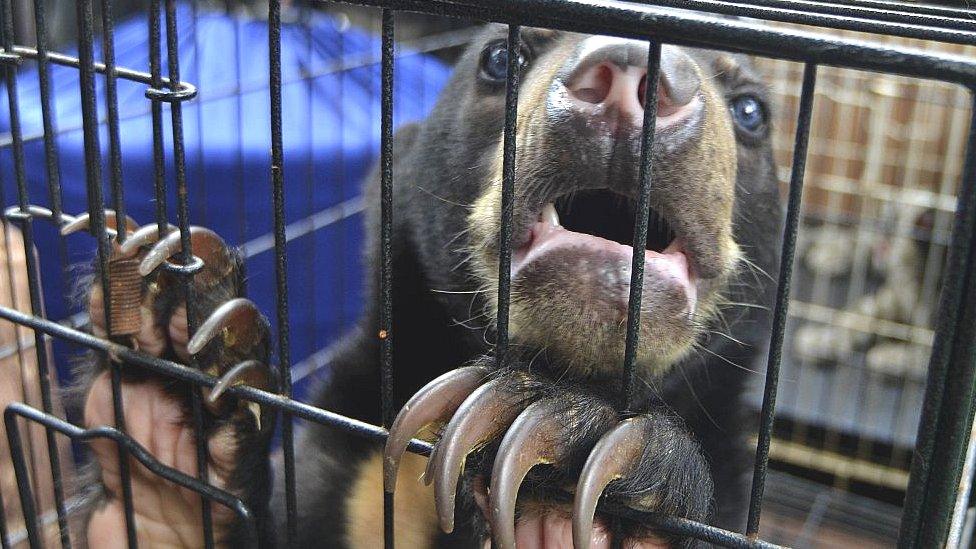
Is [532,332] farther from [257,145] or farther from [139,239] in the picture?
[257,145]

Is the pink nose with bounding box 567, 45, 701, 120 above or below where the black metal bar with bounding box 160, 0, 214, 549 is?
above

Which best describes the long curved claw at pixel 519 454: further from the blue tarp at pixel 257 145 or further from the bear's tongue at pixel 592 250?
the blue tarp at pixel 257 145

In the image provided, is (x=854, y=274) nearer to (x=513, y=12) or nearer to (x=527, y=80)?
(x=527, y=80)

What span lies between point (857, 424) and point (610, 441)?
2.75 m

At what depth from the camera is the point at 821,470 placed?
10.3 feet

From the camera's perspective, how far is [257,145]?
8.38 feet

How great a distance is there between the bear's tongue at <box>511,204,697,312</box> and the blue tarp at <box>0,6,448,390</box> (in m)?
1.18

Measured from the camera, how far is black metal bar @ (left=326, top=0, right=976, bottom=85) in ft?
2.01

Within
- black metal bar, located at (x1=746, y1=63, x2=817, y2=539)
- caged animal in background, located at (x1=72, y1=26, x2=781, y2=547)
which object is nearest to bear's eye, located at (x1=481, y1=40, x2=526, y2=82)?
caged animal in background, located at (x1=72, y1=26, x2=781, y2=547)

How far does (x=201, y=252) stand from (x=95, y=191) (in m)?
0.15

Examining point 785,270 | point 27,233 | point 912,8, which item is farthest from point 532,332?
point 27,233

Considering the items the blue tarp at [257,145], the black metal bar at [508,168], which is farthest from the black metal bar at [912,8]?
the blue tarp at [257,145]

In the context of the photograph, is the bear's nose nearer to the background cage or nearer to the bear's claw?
the background cage

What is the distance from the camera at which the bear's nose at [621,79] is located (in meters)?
0.91
